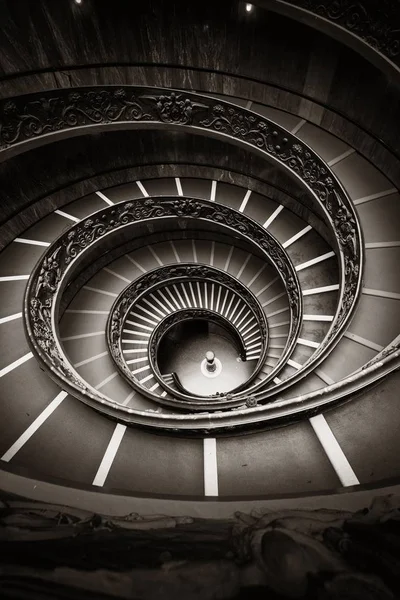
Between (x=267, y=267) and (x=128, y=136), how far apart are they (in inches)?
209

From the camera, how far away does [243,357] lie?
36.3 feet

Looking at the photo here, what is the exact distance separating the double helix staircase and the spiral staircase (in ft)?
0.07

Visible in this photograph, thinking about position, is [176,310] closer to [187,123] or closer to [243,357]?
[243,357]

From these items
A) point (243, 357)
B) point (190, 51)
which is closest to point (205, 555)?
point (190, 51)

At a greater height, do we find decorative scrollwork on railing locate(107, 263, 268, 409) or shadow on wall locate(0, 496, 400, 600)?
decorative scrollwork on railing locate(107, 263, 268, 409)

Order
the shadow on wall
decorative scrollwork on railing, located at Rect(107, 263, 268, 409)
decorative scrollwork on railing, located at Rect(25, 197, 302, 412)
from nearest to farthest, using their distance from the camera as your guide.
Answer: the shadow on wall, decorative scrollwork on railing, located at Rect(25, 197, 302, 412), decorative scrollwork on railing, located at Rect(107, 263, 268, 409)

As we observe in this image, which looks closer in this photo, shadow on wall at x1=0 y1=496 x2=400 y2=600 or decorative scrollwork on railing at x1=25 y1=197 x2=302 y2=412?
shadow on wall at x1=0 y1=496 x2=400 y2=600

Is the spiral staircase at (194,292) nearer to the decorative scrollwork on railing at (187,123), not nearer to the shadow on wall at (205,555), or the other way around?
the decorative scrollwork on railing at (187,123)

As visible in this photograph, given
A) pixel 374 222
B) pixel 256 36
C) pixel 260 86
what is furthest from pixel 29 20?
pixel 374 222

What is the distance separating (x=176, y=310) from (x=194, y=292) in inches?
37.6

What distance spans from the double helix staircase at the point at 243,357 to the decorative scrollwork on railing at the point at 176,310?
10 centimetres

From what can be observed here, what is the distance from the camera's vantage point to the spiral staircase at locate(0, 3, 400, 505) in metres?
2.50

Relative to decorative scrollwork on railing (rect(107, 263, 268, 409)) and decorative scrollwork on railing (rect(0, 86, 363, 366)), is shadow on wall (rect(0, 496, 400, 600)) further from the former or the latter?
decorative scrollwork on railing (rect(107, 263, 268, 409))

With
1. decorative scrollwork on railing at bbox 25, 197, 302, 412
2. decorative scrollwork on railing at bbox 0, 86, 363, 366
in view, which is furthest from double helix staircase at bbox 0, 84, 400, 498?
decorative scrollwork on railing at bbox 0, 86, 363, 366
